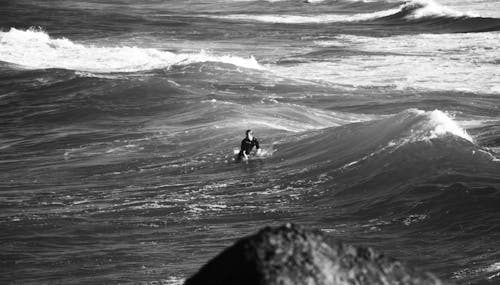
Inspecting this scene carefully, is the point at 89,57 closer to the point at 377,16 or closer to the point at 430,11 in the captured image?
the point at 430,11

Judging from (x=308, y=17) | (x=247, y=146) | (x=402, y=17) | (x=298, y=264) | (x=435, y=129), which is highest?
(x=298, y=264)

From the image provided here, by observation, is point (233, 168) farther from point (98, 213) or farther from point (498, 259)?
point (498, 259)

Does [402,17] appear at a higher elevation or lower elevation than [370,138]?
higher

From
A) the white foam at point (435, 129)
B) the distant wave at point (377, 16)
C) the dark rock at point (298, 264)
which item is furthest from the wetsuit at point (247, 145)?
the distant wave at point (377, 16)

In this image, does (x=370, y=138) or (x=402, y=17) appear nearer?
(x=370, y=138)

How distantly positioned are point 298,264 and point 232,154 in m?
16.8

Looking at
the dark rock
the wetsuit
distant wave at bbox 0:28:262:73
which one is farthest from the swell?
distant wave at bbox 0:28:262:73

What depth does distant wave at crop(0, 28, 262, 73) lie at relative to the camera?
3622cm

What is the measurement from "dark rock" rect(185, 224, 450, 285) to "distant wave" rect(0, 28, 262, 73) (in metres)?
31.7

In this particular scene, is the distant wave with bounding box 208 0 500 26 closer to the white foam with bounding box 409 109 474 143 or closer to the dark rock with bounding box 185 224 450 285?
the white foam with bounding box 409 109 474 143

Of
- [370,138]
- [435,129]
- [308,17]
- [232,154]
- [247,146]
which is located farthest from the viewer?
[308,17]

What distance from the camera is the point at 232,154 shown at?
64.8 ft

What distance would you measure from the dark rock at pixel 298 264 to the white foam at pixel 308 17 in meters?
54.9

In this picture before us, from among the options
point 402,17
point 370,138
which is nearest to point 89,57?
point 370,138
